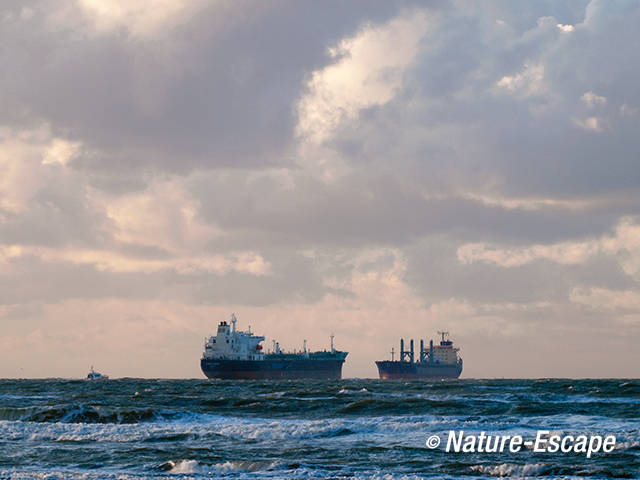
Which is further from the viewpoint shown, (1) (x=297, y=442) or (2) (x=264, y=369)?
(2) (x=264, y=369)

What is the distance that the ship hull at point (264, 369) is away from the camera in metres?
185

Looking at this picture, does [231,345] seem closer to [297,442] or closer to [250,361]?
[250,361]

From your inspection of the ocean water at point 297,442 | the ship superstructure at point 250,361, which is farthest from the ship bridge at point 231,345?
the ocean water at point 297,442

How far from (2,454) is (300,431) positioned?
40.6 feet

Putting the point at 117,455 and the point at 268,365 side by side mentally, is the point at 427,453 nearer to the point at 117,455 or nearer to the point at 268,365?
the point at 117,455

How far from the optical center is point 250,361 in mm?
186750

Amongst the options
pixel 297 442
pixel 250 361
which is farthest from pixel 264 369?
pixel 297 442

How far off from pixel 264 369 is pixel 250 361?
3.98 metres

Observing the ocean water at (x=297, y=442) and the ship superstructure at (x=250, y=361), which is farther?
the ship superstructure at (x=250, y=361)

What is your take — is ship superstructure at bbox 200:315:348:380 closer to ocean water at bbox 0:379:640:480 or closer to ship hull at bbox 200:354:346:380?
ship hull at bbox 200:354:346:380

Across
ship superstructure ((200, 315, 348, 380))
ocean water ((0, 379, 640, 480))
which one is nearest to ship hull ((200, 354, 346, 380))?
ship superstructure ((200, 315, 348, 380))

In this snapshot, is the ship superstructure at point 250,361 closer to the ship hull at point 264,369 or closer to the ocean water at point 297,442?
the ship hull at point 264,369

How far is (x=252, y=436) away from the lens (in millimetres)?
33281

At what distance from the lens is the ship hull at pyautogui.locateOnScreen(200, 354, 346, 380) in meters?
185
